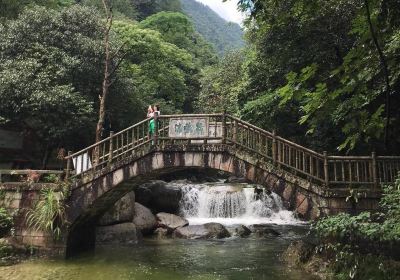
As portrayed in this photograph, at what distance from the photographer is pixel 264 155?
Result: 11.7 meters

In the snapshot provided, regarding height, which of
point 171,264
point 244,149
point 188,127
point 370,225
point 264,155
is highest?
point 188,127

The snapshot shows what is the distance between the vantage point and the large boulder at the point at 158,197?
2098 centimetres

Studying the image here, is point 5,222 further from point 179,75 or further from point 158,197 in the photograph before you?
point 179,75

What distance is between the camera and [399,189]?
9195 millimetres

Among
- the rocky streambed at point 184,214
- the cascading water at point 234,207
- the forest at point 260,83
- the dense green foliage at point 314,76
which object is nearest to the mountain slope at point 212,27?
the forest at point 260,83

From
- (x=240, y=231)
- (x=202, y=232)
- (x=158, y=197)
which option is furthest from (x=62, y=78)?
(x=240, y=231)

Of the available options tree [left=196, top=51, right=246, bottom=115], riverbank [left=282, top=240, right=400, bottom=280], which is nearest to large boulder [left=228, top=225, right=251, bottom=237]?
riverbank [left=282, top=240, right=400, bottom=280]

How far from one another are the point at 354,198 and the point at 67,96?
1382 centimetres

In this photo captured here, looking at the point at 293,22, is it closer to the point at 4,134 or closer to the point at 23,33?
the point at 23,33

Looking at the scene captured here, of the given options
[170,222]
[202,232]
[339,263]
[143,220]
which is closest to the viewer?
[339,263]

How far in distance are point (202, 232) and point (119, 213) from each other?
3.50 metres

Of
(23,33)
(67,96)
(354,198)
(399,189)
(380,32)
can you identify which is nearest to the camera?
(380,32)

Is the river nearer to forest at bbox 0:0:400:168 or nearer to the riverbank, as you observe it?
the riverbank

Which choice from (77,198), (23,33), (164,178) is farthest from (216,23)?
(77,198)
